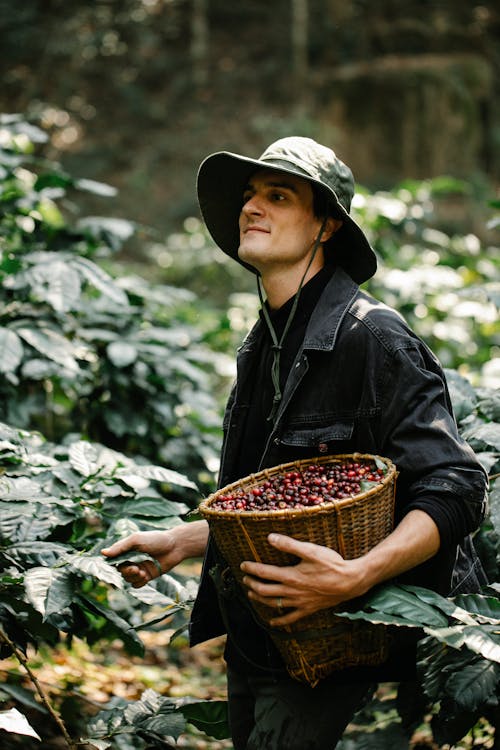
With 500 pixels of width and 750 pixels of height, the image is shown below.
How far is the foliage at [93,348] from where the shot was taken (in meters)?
2.79

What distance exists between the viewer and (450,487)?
160cm

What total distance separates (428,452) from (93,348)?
5.69 ft

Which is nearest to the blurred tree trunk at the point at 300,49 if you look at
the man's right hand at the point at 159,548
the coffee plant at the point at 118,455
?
the coffee plant at the point at 118,455

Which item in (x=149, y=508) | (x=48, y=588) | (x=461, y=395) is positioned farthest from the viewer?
(x=461, y=395)

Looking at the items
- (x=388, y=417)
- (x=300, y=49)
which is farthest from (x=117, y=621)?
(x=300, y=49)

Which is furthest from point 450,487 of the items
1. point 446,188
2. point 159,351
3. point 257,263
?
point 446,188

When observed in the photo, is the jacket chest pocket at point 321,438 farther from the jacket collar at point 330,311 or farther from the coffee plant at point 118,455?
the coffee plant at point 118,455

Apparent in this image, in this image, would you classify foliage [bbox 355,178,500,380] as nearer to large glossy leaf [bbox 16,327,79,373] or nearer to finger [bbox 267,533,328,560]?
large glossy leaf [bbox 16,327,79,373]

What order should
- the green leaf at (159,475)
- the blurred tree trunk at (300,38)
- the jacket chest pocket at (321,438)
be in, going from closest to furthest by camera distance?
the jacket chest pocket at (321,438)
the green leaf at (159,475)
the blurred tree trunk at (300,38)

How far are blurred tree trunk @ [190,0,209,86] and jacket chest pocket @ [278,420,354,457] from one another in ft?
42.0

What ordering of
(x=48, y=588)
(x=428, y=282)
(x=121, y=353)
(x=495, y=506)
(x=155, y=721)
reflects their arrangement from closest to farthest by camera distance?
(x=48, y=588) → (x=495, y=506) → (x=155, y=721) → (x=121, y=353) → (x=428, y=282)

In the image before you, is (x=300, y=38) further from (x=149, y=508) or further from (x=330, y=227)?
(x=149, y=508)

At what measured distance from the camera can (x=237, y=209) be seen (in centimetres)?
231

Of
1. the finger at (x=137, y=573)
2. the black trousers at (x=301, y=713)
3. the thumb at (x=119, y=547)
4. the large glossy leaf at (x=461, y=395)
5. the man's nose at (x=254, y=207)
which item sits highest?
the man's nose at (x=254, y=207)
